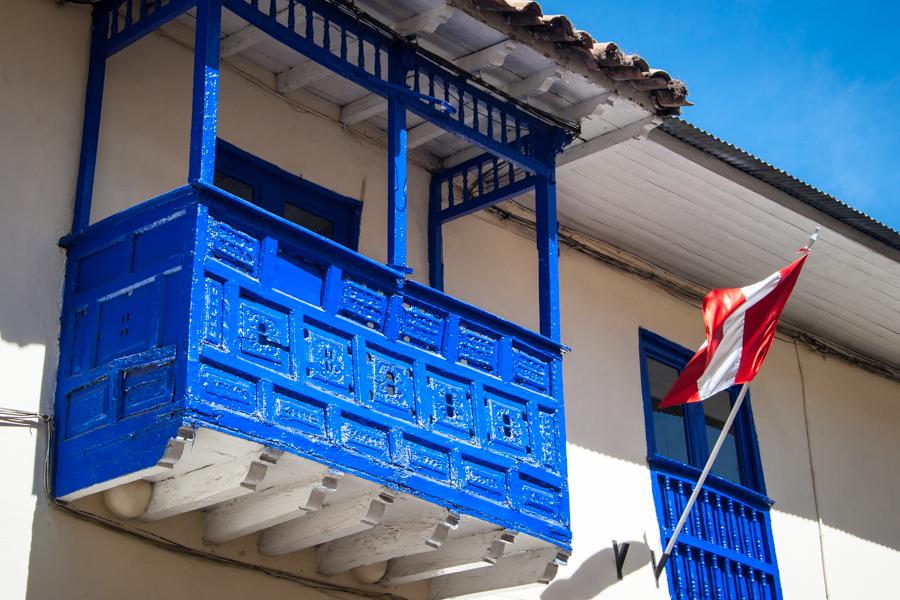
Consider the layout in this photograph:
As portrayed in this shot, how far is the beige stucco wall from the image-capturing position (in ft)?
22.6

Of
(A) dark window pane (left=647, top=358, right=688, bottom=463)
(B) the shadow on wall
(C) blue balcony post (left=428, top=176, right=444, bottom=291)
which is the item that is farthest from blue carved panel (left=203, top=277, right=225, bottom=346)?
(A) dark window pane (left=647, top=358, right=688, bottom=463)

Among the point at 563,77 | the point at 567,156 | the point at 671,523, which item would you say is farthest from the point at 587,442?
the point at 563,77

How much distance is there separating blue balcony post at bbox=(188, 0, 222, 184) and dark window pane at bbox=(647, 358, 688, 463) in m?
4.48

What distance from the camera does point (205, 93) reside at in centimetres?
683

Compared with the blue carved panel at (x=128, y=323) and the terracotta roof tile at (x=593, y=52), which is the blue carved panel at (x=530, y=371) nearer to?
the terracotta roof tile at (x=593, y=52)

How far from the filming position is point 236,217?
666 centimetres

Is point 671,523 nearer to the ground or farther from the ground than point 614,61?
nearer to the ground

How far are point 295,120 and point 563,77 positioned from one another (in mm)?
1579

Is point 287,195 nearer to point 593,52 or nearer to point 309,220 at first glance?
→ point 309,220

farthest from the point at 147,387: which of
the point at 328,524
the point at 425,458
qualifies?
the point at 425,458

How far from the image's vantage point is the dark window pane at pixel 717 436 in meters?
10.7

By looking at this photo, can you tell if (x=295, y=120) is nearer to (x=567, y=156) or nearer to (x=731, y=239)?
(x=567, y=156)

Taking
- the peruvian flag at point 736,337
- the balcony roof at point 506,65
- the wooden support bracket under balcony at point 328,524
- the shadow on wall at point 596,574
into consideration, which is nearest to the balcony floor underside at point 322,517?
the wooden support bracket under balcony at point 328,524

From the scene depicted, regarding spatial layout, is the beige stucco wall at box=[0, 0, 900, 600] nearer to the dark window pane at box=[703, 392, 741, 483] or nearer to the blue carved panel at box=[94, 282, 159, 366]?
the dark window pane at box=[703, 392, 741, 483]
